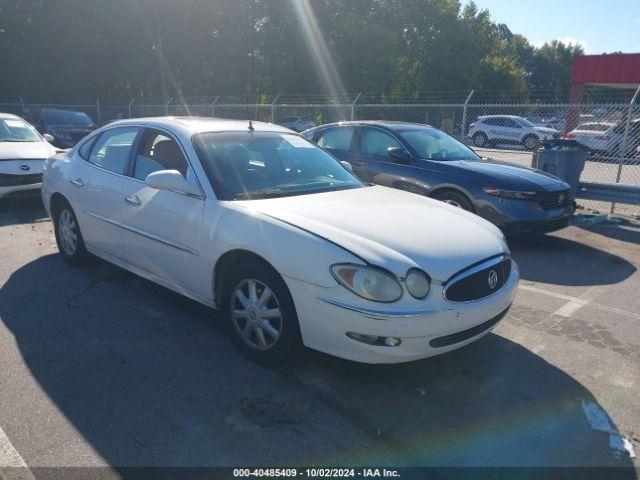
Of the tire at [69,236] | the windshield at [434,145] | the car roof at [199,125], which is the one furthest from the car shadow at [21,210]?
the windshield at [434,145]

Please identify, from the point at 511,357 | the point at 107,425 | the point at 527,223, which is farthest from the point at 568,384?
the point at 527,223

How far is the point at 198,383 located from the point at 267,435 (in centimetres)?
72

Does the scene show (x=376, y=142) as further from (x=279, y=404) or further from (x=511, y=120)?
(x=511, y=120)

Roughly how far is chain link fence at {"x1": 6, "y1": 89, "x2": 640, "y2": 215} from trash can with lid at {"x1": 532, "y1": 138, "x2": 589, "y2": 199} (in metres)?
0.84

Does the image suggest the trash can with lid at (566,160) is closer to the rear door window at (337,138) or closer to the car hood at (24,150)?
the rear door window at (337,138)

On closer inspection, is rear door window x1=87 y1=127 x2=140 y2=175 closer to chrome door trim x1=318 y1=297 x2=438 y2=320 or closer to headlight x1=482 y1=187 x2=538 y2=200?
chrome door trim x1=318 y1=297 x2=438 y2=320

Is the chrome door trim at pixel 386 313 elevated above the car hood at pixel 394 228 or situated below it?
below

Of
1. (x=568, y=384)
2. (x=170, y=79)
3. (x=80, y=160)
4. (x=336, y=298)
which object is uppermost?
(x=170, y=79)

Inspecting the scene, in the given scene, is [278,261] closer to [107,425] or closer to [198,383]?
[198,383]

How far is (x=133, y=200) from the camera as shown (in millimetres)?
4359

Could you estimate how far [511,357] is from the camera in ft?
12.3

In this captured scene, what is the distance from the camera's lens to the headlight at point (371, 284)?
2.96 meters

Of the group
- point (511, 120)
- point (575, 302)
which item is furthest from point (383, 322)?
point (511, 120)

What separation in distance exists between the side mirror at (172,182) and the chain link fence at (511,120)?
786 cm
